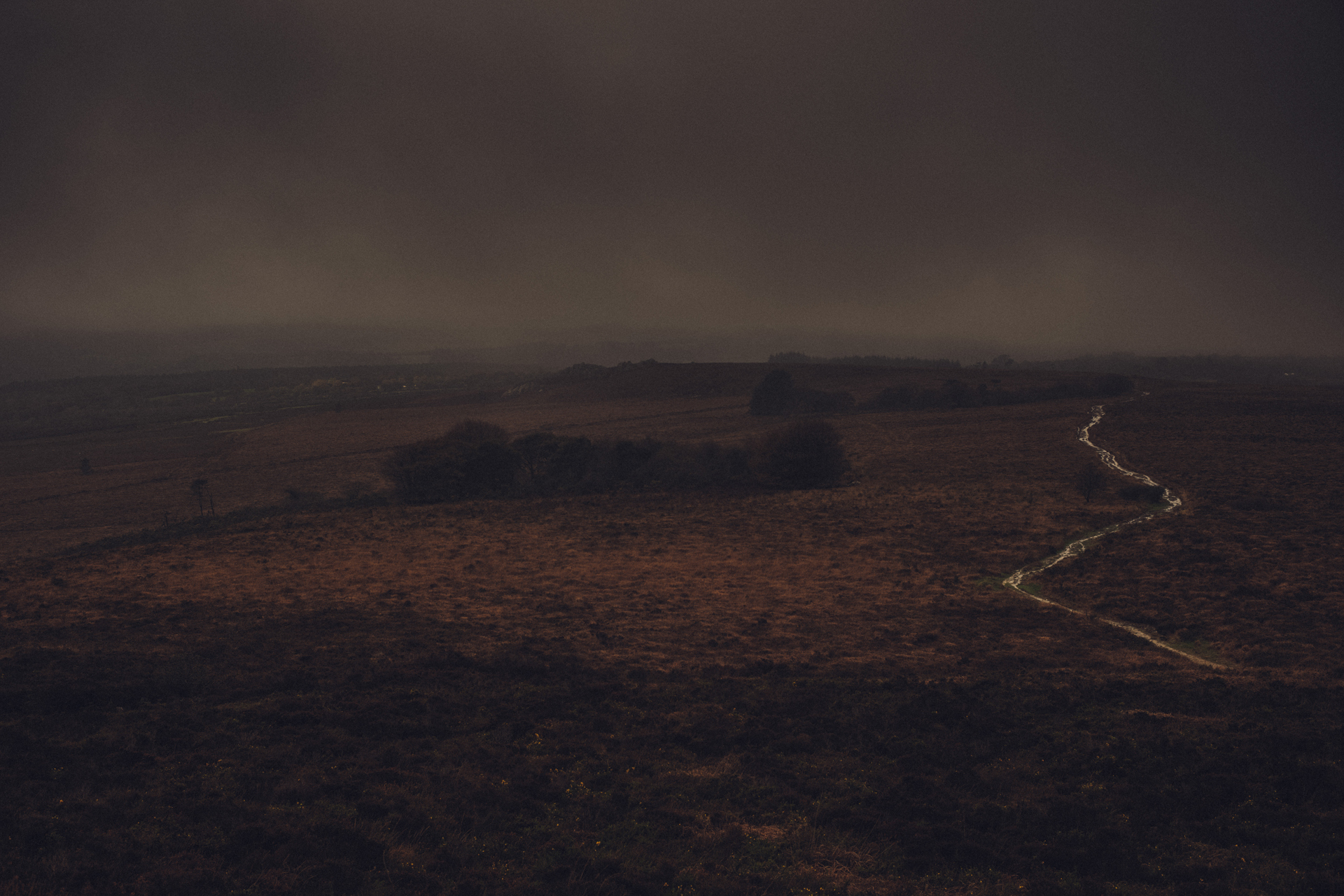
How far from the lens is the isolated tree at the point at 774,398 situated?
105 m

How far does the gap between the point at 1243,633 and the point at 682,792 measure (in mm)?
22055

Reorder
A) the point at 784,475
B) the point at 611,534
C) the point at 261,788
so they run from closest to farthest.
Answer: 1. the point at 261,788
2. the point at 611,534
3. the point at 784,475

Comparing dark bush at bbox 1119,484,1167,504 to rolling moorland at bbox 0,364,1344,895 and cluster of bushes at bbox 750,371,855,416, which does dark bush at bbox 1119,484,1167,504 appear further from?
cluster of bushes at bbox 750,371,855,416

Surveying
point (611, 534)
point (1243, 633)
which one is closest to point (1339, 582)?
point (1243, 633)

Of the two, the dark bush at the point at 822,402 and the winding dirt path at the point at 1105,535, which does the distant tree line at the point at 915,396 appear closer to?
the dark bush at the point at 822,402

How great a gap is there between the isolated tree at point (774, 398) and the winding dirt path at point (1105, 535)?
5343cm

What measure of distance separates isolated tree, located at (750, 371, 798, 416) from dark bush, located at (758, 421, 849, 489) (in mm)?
49260

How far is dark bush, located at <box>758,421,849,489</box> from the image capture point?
53.3m

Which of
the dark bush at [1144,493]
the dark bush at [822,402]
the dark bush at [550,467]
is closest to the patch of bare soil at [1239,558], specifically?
the dark bush at [1144,493]

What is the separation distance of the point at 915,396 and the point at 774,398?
2352 cm

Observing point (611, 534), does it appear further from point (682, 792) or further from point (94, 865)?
point (94, 865)

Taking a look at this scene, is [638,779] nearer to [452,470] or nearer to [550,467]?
[452,470]

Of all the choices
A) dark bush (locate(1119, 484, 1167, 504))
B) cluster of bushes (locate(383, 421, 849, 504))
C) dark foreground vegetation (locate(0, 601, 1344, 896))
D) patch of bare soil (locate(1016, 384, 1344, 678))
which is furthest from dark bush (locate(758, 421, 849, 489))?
dark foreground vegetation (locate(0, 601, 1344, 896))

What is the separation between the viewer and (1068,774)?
13.6 meters
